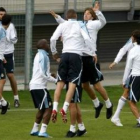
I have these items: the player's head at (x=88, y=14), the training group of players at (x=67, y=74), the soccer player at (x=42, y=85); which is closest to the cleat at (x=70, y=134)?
the training group of players at (x=67, y=74)

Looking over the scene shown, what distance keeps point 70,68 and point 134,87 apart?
5.38ft

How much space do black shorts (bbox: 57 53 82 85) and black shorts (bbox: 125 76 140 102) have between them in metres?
1.43

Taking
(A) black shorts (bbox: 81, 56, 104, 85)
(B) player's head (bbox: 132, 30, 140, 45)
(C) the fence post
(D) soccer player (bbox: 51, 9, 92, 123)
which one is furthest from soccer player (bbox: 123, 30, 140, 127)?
(C) the fence post

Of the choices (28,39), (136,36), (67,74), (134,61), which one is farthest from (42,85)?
(28,39)

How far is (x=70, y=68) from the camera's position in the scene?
13.9m

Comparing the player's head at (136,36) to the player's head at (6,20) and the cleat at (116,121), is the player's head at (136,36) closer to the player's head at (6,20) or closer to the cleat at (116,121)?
the cleat at (116,121)

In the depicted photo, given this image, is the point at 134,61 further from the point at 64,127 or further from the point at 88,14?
the point at 64,127

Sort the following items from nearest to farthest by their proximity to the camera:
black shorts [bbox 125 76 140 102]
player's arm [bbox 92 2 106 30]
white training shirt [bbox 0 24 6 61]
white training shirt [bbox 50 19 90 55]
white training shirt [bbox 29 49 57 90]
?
white training shirt [bbox 29 49 57 90] → white training shirt [bbox 50 19 90 55] → black shorts [bbox 125 76 140 102] → player's arm [bbox 92 2 106 30] → white training shirt [bbox 0 24 6 61]

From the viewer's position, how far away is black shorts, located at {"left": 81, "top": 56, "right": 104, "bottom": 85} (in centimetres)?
1566

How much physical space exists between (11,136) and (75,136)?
1055mm

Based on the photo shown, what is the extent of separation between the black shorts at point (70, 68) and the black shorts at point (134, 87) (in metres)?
1.43

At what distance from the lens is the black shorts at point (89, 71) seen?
15.7 meters

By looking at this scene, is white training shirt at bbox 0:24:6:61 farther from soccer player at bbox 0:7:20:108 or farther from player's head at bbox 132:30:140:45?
player's head at bbox 132:30:140:45

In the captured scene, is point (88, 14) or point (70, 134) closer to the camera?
point (70, 134)
